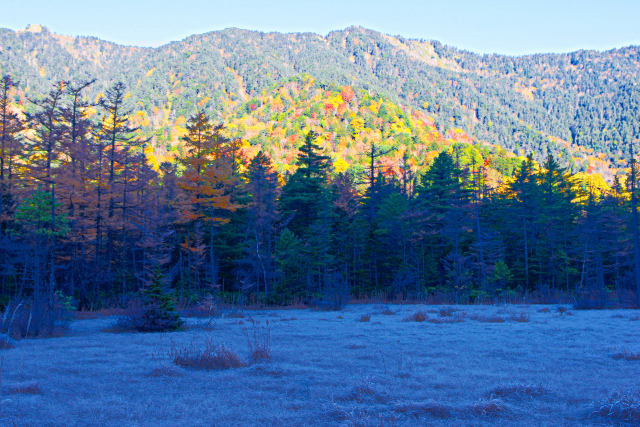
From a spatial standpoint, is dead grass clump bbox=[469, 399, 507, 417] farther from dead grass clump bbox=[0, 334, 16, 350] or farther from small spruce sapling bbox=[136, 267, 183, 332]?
small spruce sapling bbox=[136, 267, 183, 332]

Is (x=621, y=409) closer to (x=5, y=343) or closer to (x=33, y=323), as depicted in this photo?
(x=5, y=343)

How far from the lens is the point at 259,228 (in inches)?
1404

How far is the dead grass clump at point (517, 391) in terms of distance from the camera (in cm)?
577

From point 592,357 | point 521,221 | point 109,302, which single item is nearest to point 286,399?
point 592,357

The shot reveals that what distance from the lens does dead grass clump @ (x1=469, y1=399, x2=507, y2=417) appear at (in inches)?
198

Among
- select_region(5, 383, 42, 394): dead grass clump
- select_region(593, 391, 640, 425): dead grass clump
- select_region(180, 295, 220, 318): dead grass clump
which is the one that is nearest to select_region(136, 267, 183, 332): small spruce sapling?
select_region(180, 295, 220, 318): dead grass clump

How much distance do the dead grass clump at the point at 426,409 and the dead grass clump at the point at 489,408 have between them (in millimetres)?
255

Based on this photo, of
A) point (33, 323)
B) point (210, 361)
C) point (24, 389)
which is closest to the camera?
point (24, 389)

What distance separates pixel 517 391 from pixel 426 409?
147cm

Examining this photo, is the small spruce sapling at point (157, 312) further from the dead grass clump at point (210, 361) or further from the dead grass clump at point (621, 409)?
the dead grass clump at point (621, 409)

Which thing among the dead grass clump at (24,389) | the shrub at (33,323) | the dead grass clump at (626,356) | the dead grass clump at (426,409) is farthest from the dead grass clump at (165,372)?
the dead grass clump at (626,356)

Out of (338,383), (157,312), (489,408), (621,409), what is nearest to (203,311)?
(157,312)

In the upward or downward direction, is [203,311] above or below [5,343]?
below

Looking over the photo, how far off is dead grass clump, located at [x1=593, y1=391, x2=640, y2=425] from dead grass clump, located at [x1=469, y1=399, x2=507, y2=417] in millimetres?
897
